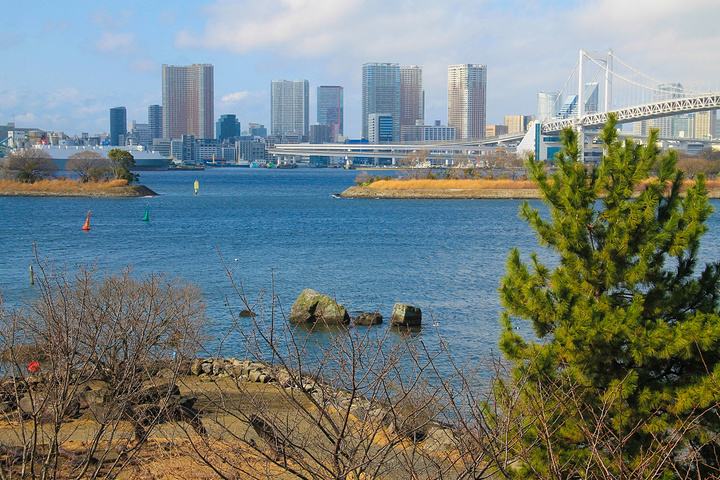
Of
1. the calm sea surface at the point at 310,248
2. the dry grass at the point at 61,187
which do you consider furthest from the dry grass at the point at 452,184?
the dry grass at the point at 61,187

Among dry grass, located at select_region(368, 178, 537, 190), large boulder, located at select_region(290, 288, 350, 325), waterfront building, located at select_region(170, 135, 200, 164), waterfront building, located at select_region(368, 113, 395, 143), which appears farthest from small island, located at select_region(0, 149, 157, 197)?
waterfront building, located at select_region(368, 113, 395, 143)

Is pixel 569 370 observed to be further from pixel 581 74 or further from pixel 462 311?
pixel 581 74

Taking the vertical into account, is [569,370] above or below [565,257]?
below

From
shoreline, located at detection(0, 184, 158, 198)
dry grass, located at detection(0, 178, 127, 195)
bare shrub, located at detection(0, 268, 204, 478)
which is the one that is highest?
bare shrub, located at detection(0, 268, 204, 478)

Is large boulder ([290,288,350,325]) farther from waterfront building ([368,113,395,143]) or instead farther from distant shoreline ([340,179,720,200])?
waterfront building ([368,113,395,143])

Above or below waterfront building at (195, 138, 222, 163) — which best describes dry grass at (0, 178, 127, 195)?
below

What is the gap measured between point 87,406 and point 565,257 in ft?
15.6

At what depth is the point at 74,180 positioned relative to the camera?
203 feet

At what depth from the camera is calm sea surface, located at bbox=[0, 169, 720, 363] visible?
17.9 m

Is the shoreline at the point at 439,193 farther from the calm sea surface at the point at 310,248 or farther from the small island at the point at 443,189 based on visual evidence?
the calm sea surface at the point at 310,248

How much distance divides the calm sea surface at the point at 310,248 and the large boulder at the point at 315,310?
4.03 feet

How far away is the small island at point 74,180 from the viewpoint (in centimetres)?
5697

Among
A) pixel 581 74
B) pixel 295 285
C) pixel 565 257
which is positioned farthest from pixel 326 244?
pixel 581 74

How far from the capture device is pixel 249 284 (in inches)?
794
